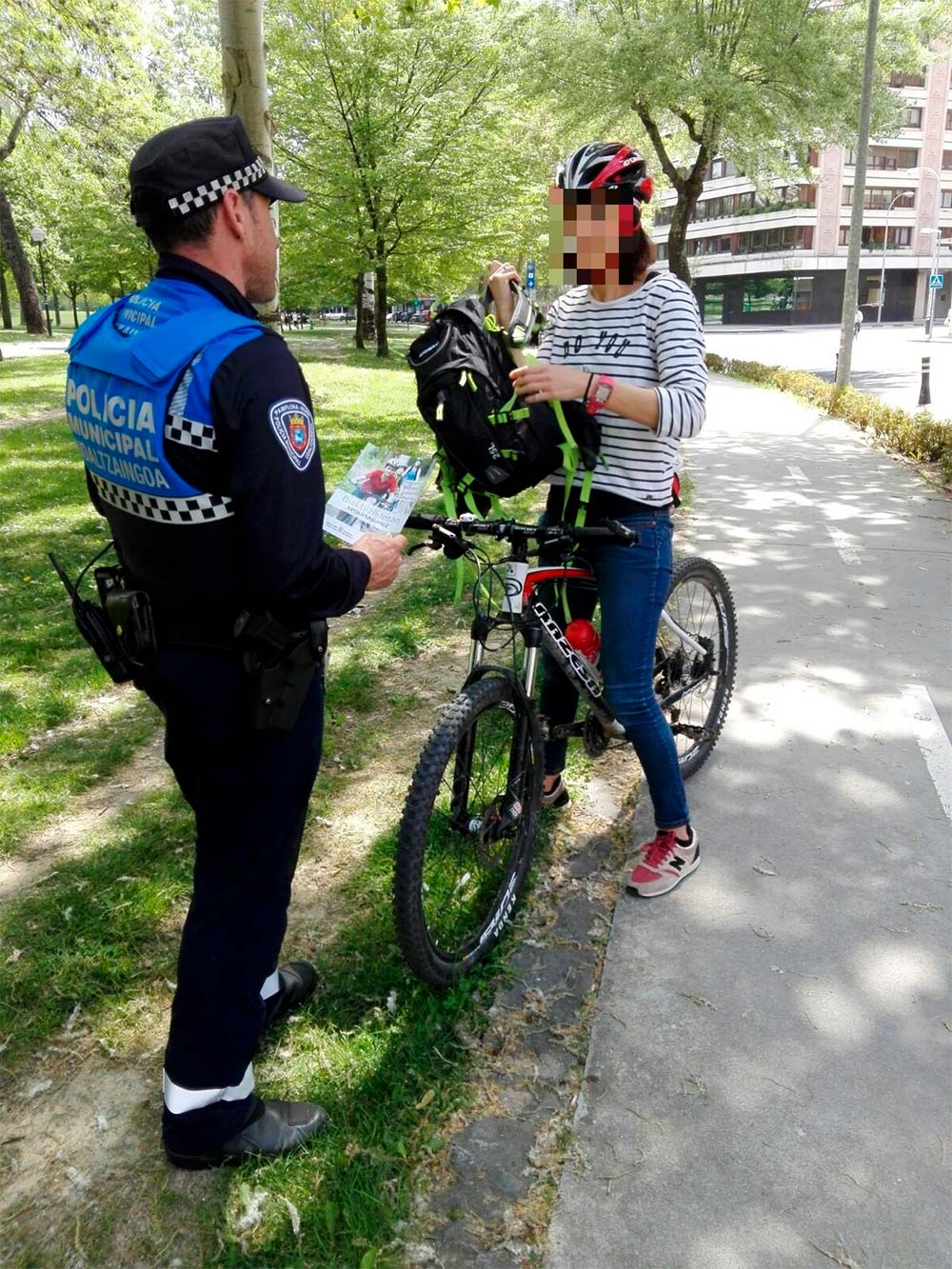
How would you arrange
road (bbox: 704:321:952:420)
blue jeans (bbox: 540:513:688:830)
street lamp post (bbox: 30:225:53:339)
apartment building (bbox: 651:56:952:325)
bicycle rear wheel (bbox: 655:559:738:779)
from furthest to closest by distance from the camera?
1. apartment building (bbox: 651:56:952:325)
2. street lamp post (bbox: 30:225:53:339)
3. road (bbox: 704:321:952:420)
4. bicycle rear wheel (bbox: 655:559:738:779)
5. blue jeans (bbox: 540:513:688:830)

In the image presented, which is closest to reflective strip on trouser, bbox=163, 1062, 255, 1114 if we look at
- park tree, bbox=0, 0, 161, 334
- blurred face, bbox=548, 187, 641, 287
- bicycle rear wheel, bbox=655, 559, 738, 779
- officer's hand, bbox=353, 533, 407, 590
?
officer's hand, bbox=353, 533, 407, 590

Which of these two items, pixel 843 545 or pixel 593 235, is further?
pixel 843 545

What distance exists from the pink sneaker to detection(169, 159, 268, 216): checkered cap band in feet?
8.22

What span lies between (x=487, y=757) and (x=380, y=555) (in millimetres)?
1004

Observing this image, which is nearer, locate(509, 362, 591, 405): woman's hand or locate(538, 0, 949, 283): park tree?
locate(509, 362, 591, 405): woman's hand

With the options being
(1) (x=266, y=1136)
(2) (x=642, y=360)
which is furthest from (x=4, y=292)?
(1) (x=266, y=1136)

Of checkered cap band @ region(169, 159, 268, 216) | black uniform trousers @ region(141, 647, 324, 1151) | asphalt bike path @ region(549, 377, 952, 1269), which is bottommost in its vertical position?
asphalt bike path @ region(549, 377, 952, 1269)

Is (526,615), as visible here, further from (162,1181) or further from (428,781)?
(162,1181)

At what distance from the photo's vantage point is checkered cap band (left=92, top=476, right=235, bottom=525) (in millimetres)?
1932

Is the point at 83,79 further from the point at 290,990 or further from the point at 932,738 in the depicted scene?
the point at 290,990

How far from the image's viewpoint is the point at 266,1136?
2367 mm

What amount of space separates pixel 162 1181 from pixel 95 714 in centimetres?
308

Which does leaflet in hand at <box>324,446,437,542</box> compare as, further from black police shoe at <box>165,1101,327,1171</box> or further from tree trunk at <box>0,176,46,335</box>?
Result: tree trunk at <box>0,176,46,335</box>

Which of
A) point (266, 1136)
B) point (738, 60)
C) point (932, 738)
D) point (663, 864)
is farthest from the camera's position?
point (738, 60)
